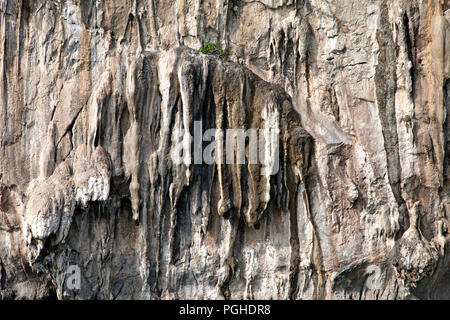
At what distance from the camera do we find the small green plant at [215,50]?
Result: 36.2 ft

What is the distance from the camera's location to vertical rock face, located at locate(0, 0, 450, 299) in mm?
10672

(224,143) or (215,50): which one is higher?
(215,50)

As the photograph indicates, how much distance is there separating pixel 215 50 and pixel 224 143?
5.17 ft

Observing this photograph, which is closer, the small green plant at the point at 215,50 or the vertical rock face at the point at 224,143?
the vertical rock face at the point at 224,143

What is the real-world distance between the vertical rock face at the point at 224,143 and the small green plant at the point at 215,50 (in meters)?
0.06

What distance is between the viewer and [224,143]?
10.8m

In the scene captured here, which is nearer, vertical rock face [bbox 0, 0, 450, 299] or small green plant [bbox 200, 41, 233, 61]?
vertical rock face [bbox 0, 0, 450, 299]

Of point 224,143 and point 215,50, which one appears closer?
point 224,143

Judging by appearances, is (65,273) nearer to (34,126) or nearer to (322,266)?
(34,126)

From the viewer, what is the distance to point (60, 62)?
432 inches

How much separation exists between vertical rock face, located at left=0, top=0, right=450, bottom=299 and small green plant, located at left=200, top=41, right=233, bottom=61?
6cm

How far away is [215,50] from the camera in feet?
36.3

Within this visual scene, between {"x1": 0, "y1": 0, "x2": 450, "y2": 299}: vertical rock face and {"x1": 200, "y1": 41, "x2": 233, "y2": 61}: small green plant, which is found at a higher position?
{"x1": 200, "y1": 41, "x2": 233, "y2": 61}: small green plant

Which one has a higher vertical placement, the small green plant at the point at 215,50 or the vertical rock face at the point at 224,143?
the small green plant at the point at 215,50
